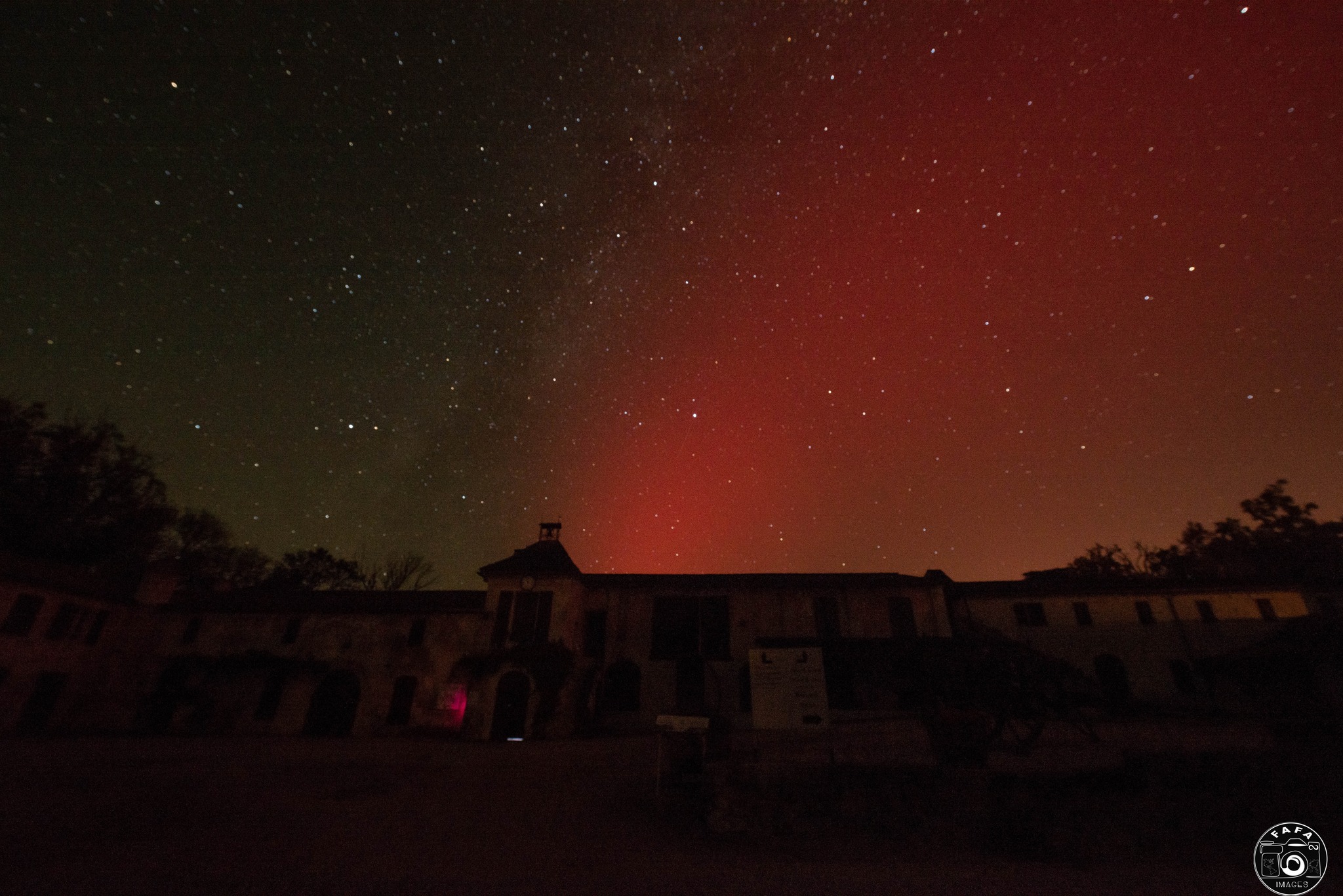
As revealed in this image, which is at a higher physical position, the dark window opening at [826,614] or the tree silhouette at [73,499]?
the tree silhouette at [73,499]

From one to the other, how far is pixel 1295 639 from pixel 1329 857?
21.8 meters

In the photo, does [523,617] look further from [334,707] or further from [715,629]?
[715,629]

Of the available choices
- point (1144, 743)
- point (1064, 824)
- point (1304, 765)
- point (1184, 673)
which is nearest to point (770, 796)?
point (1064, 824)

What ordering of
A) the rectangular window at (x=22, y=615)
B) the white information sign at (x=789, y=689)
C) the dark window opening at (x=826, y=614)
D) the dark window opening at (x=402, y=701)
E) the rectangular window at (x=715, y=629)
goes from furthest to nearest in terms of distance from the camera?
the dark window opening at (x=826, y=614)
the rectangular window at (x=715, y=629)
the dark window opening at (x=402, y=701)
the rectangular window at (x=22, y=615)
the white information sign at (x=789, y=689)

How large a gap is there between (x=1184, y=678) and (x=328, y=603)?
42786 millimetres

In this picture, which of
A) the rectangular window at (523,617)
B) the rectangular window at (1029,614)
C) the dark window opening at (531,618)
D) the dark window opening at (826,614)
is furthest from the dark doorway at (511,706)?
the rectangular window at (1029,614)

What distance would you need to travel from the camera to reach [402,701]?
25188 mm

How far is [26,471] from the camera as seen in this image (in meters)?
31.6

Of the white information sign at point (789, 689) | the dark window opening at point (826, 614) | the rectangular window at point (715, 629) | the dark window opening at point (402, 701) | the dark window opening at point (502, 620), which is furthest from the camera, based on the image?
the dark window opening at point (826, 614)

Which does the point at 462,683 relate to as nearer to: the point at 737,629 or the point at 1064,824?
the point at 737,629

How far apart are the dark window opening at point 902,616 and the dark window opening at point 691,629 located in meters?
8.45

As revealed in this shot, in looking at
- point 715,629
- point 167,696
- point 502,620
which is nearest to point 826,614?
point 715,629

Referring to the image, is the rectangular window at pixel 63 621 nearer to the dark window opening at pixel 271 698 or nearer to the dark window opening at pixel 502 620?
the dark window opening at pixel 271 698

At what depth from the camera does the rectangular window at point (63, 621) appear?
80.5 feet
